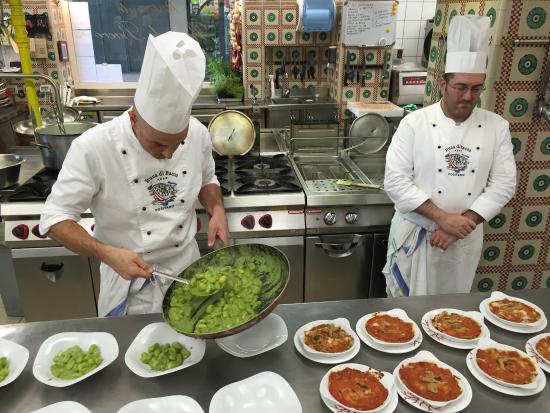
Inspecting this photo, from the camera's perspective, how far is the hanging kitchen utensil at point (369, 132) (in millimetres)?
3027

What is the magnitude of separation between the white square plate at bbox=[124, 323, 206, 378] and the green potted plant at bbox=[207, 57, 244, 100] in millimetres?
4086

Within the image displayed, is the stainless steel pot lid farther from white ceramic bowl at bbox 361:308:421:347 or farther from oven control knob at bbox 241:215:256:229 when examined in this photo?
white ceramic bowl at bbox 361:308:421:347

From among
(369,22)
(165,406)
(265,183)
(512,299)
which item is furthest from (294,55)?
(165,406)

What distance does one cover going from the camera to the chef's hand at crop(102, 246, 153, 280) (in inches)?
53.2

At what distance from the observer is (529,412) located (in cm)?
113

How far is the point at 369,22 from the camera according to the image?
4.23 meters

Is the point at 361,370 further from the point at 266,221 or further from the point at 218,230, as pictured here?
the point at 266,221

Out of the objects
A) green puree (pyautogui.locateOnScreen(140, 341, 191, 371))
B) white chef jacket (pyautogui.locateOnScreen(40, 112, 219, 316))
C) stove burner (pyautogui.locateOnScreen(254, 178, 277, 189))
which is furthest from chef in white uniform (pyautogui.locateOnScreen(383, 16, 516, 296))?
green puree (pyautogui.locateOnScreen(140, 341, 191, 371))

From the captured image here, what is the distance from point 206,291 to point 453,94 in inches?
58.9

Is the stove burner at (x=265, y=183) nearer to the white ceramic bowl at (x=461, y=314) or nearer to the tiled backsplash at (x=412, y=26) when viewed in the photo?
the white ceramic bowl at (x=461, y=314)

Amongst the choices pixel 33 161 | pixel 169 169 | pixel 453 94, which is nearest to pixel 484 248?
pixel 453 94

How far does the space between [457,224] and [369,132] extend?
4.04 ft

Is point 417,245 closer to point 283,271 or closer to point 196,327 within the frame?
point 283,271

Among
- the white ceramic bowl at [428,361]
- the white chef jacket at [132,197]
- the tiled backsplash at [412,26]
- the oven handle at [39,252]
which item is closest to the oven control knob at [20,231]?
the oven handle at [39,252]
